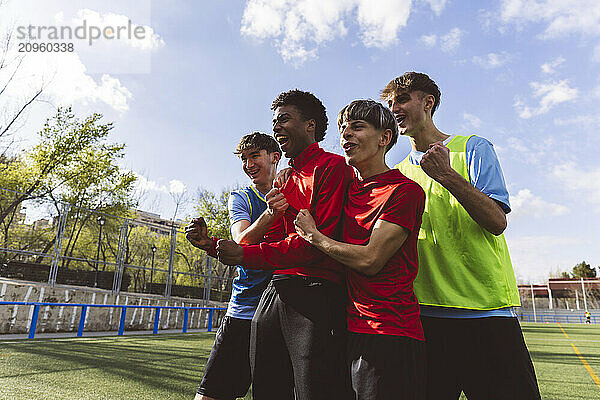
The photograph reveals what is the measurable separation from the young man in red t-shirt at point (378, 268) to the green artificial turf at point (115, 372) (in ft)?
14.1

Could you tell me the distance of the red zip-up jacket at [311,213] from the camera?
1.86 metres

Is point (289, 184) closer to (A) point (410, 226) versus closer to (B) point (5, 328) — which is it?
(A) point (410, 226)

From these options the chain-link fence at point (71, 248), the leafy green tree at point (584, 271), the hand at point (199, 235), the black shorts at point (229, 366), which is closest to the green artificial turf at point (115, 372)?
the black shorts at point (229, 366)

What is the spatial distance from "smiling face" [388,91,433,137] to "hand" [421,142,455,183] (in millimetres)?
513

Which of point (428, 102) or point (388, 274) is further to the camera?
point (428, 102)

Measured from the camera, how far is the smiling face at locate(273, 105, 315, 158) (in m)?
2.25

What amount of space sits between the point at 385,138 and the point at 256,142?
128 cm

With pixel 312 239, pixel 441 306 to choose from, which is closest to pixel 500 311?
pixel 441 306

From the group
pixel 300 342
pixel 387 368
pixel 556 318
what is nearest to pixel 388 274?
pixel 387 368

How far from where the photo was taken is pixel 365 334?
1.66m

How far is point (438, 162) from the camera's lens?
6.04 feet

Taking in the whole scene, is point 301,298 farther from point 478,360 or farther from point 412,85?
point 412,85

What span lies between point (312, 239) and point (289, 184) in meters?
0.52

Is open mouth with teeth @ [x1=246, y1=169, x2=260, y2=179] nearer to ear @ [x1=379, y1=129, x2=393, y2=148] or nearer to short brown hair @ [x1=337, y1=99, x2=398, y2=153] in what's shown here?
short brown hair @ [x1=337, y1=99, x2=398, y2=153]
